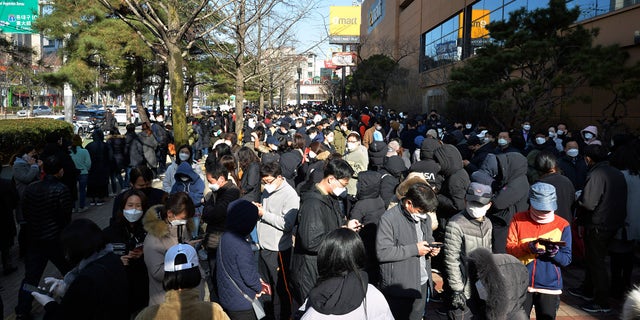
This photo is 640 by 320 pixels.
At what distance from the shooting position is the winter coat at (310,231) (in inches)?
169

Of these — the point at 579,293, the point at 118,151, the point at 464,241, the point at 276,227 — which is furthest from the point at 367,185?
the point at 118,151

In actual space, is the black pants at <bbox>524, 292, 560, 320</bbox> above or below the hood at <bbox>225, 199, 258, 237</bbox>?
below

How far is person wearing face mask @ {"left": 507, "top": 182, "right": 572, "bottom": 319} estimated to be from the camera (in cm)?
407

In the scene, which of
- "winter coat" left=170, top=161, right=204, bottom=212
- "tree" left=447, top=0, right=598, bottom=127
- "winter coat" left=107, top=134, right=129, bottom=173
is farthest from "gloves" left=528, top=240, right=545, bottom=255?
"tree" left=447, top=0, right=598, bottom=127

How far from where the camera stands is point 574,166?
26.7 feet

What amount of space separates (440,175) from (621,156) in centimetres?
218

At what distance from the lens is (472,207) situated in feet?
14.1

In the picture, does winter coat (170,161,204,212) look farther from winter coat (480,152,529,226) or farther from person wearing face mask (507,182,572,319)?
person wearing face mask (507,182,572,319)

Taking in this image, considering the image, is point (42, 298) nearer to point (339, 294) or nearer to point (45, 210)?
point (339, 294)

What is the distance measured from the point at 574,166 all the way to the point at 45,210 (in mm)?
7636

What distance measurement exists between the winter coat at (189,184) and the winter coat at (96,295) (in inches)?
144

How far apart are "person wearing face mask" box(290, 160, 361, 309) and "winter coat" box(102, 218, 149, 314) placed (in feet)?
4.70

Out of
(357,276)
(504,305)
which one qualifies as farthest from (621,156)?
(357,276)

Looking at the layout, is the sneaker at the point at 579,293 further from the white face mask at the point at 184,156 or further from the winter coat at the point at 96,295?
the white face mask at the point at 184,156
